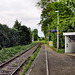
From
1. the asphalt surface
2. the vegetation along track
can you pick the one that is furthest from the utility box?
the vegetation along track

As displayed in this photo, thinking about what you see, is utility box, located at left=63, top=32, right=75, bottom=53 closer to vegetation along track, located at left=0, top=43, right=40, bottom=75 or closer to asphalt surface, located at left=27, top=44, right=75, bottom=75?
asphalt surface, located at left=27, top=44, right=75, bottom=75

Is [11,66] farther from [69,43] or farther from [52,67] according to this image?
[69,43]

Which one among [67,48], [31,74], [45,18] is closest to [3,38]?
[67,48]

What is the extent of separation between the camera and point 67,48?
54.0ft

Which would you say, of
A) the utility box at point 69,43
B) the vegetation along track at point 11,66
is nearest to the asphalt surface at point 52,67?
the vegetation along track at point 11,66

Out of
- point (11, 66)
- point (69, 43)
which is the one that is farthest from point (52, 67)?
point (69, 43)

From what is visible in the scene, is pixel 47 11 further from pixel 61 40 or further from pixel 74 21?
pixel 74 21

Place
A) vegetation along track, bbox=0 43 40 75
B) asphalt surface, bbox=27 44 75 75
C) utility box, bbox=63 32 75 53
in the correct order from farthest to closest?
utility box, bbox=63 32 75 53 → vegetation along track, bbox=0 43 40 75 → asphalt surface, bbox=27 44 75 75

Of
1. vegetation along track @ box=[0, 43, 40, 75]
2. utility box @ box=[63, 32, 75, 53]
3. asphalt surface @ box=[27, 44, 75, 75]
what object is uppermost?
utility box @ box=[63, 32, 75, 53]

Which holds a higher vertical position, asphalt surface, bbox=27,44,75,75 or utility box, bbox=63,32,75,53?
utility box, bbox=63,32,75,53

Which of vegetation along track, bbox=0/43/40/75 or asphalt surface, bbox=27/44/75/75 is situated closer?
asphalt surface, bbox=27/44/75/75

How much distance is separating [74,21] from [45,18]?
19.0 meters

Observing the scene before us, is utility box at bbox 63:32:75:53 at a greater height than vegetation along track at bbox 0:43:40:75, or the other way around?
utility box at bbox 63:32:75:53

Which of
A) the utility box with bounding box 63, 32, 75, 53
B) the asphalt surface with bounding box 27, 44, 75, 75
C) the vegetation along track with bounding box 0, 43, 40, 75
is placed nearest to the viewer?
the asphalt surface with bounding box 27, 44, 75, 75
